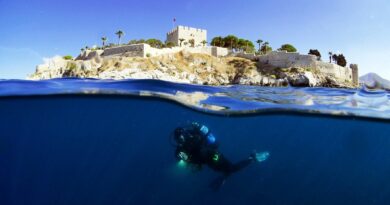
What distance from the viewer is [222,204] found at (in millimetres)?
17078

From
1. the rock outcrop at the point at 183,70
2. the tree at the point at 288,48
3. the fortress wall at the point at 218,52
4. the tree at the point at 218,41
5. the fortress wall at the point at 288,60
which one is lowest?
the rock outcrop at the point at 183,70

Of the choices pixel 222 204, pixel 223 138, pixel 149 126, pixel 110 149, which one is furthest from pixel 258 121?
pixel 110 149

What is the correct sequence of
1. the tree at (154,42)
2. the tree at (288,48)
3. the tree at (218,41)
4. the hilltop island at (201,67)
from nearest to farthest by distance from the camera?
the hilltop island at (201,67), the tree at (154,42), the tree at (288,48), the tree at (218,41)

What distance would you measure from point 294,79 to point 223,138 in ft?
165

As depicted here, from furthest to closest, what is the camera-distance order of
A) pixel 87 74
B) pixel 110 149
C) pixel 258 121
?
pixel 87 74 < pixel 110 149 < pixel 258 121

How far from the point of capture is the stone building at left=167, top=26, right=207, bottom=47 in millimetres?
86375

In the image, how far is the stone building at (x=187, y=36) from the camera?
8638 cm

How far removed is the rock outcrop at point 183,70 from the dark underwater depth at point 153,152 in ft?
146

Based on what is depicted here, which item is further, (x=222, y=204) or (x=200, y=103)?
(x=222, y=204)

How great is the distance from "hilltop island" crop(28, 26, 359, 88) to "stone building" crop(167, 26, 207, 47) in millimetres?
11516

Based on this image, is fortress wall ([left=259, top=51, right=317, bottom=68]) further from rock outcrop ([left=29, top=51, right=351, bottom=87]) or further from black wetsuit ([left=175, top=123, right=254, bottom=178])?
black wetsuit ([left=175, top=123, right=254, bottom=178])

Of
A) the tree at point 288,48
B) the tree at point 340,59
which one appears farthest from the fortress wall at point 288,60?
the tree at point 288,48

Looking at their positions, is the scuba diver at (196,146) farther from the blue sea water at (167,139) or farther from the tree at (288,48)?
the tree at (288,48)

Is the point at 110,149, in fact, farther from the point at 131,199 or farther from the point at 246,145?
the point at 246,145
